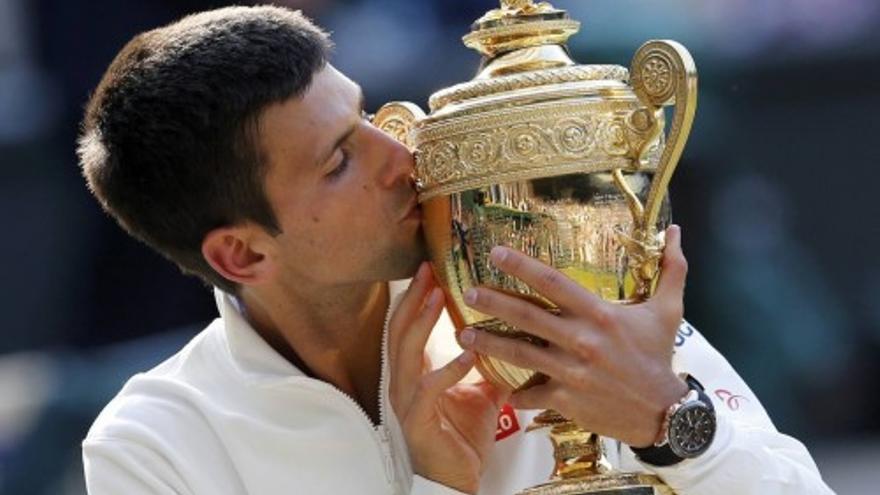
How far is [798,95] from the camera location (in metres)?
7.63

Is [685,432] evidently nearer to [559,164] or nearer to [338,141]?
[559,164]

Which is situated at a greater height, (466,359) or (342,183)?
(342,183)

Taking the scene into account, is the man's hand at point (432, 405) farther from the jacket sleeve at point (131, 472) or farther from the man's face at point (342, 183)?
the jacket sleeve at point (131, 472)

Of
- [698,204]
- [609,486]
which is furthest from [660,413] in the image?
[698,204]

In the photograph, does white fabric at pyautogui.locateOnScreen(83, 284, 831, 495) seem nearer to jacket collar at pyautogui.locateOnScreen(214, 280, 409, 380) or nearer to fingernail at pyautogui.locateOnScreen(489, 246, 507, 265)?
jacket collar at pyautogui.locateOnScreen(214, 280, 409, 380)

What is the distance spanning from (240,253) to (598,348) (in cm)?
79

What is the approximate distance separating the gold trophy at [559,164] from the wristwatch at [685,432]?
71 mm

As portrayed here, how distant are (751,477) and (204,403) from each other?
3.21ft

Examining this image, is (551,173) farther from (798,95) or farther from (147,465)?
(798,95)

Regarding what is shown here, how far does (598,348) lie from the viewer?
10.3 ft

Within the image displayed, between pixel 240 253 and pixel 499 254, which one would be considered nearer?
pixel 499 254

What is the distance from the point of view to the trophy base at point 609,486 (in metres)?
3.23

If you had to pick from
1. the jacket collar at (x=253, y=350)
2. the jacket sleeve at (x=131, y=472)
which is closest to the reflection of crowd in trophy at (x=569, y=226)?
the jacket collar at (x=253, y=350)

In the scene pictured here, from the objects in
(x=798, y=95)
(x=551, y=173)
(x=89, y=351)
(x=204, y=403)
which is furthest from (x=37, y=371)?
(x=551, y=173)
